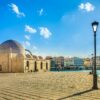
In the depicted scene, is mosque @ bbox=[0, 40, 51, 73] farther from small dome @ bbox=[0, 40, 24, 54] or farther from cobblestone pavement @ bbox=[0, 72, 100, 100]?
cobblestone pavement @ bbox=[0, 72, 100, 100]

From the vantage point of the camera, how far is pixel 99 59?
155125mm

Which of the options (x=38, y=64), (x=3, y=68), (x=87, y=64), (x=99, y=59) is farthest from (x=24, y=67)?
(x=99, y=59)

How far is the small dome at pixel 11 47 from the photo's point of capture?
5549 centimetres

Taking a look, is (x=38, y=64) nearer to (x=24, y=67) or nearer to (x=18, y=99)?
(x=24, y=67)

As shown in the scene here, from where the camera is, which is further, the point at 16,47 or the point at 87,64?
the point at 87,64

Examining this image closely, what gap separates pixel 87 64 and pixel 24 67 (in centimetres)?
8840

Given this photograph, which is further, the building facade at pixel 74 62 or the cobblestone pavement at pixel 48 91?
the building facade at pixel 74 62

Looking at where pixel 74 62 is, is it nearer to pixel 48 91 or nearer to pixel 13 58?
pixel 13 58

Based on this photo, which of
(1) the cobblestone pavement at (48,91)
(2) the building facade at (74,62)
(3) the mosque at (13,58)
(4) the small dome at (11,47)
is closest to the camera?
(1) the cobblestone pavement at (48,91)

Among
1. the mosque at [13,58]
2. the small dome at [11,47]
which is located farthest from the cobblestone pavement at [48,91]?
the small dome at [11,47]

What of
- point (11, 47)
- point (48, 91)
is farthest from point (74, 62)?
point (48, 91)

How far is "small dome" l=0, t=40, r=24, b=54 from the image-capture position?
55.5 metres

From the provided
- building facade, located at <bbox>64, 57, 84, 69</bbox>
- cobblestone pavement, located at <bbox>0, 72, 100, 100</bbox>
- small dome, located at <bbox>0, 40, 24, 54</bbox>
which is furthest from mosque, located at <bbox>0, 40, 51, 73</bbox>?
building facade, located at <bbox>64, 57, 84, 69</bbox>

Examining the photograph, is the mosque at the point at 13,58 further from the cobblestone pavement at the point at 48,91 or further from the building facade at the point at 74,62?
the building facade at the point at 74,62
